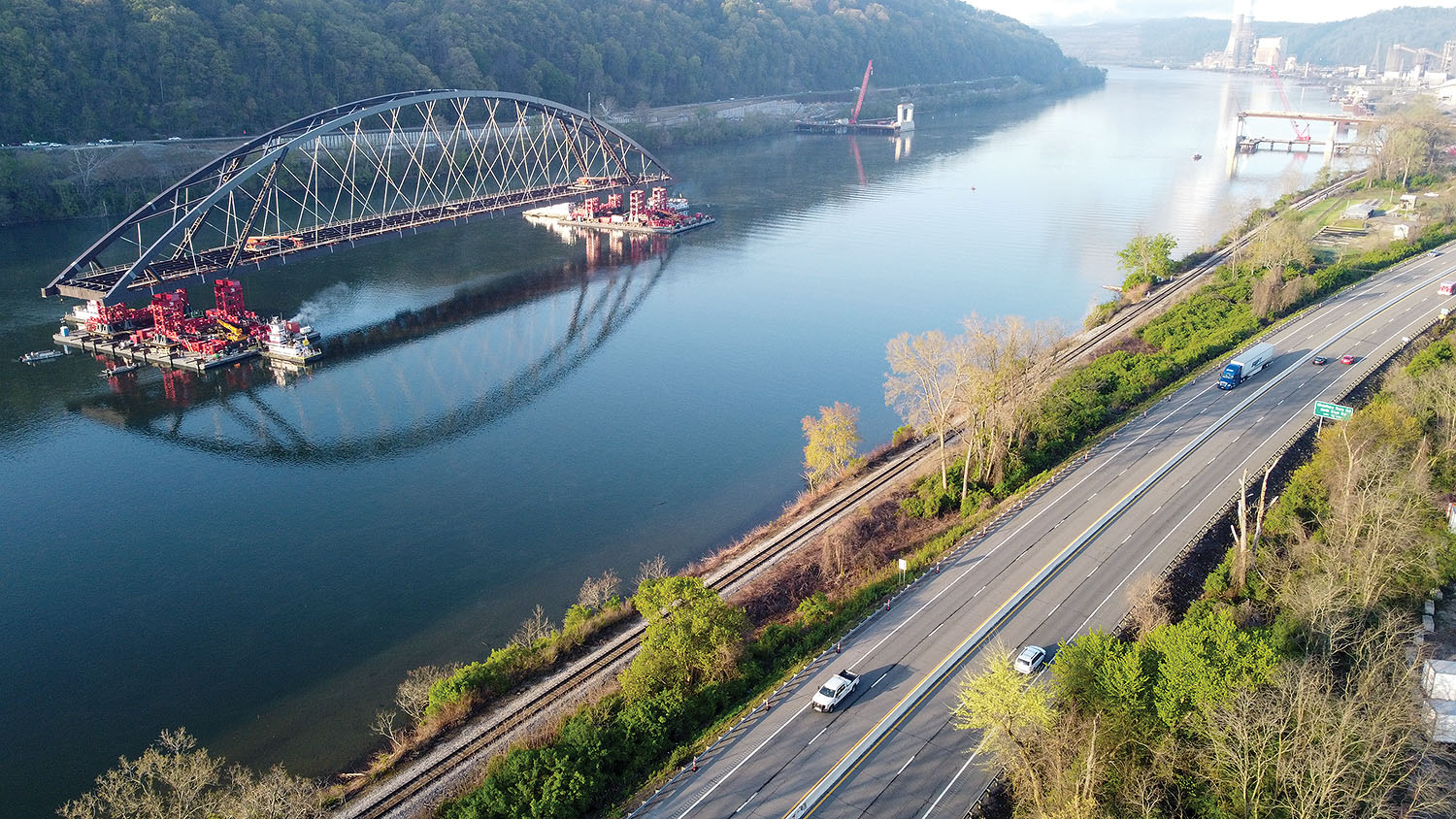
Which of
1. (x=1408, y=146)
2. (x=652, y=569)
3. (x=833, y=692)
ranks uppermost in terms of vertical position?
(x=1408, y=146)

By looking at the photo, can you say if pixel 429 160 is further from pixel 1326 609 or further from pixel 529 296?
pixel 1326 609

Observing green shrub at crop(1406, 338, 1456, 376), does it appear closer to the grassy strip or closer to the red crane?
the grassy strip

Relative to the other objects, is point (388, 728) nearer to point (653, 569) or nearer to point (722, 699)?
point (722, 699)

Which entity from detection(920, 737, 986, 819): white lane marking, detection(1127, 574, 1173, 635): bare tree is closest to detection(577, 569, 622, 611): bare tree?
detection(920, 737, 986, 819): white lane marking

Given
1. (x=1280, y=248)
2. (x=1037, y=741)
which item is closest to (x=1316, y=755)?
(x=1037, y=741)

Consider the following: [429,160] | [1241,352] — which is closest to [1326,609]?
[1241,352]

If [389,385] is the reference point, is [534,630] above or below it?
below

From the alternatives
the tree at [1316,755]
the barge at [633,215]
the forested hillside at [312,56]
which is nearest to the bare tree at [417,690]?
the tree at [1316,755]

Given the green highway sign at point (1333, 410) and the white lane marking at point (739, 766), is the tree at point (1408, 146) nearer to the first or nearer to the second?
the green highway sign at point (1333, 410)
